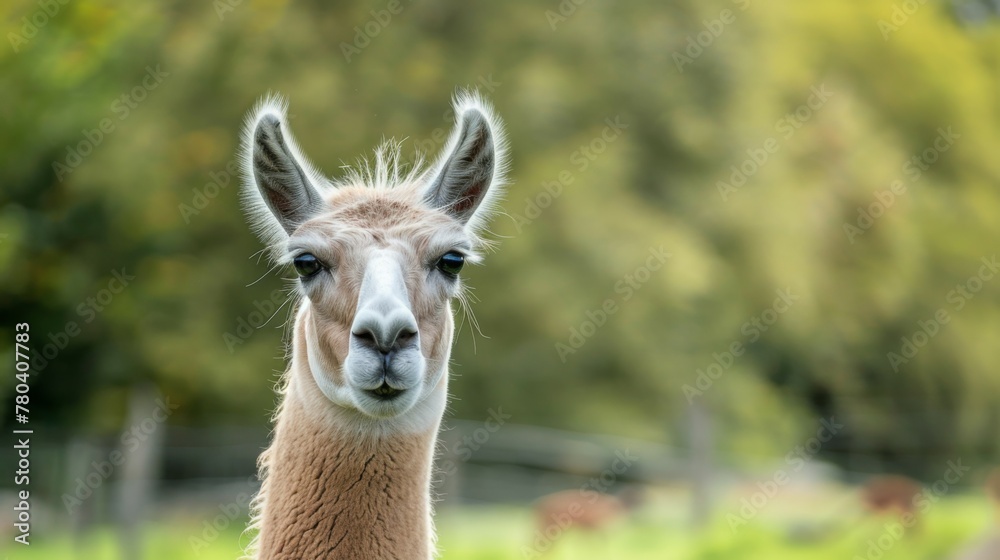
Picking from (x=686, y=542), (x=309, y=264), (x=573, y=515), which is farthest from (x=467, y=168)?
(x=686, y=542)

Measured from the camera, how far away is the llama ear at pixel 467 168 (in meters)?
4.39

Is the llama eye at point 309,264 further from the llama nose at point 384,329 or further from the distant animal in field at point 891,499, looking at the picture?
the distant animal in field at point 891,499

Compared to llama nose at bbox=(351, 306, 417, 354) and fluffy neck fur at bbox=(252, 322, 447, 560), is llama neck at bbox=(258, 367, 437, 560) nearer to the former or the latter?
fluffy neck fur at bbox=(252, 322, 447, 560)

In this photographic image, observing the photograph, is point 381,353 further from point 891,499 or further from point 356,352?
point 891,499

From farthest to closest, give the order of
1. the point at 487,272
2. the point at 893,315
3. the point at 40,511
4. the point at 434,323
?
the point at 893,315 → the point at 487,272 → the point at 40,511 → the point at 434,323

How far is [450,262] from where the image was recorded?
418cm

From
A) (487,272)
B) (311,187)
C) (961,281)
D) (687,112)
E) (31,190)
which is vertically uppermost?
(961,281)

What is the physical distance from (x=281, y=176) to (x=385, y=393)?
1034mm

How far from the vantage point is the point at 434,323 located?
407 centimetres

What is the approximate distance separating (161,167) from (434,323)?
13.6 m

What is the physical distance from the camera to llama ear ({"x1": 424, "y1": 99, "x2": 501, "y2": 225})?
4391 millimetres

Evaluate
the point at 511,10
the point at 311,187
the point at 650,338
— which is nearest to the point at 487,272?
the point at 650,338

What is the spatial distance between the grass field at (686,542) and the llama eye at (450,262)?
24.2ft

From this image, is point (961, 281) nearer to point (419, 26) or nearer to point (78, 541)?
point (419, 26)
